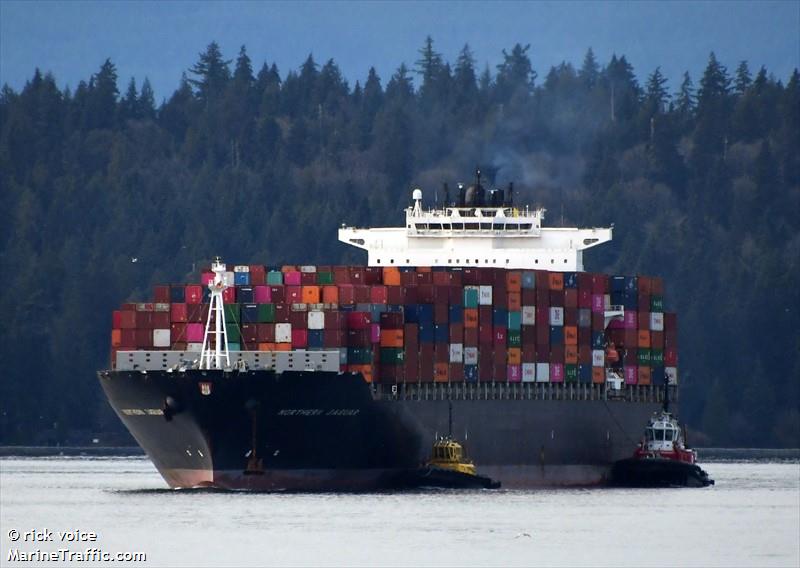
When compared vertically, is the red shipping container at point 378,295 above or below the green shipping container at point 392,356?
above

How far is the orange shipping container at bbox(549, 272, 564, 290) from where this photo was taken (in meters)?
92.7

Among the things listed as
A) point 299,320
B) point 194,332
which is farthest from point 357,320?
point 194,332

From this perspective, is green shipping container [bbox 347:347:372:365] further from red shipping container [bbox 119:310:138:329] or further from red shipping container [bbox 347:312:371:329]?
red shipping container [bbox 119:310:138:329]

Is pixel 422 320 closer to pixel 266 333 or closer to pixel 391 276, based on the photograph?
pixel 391 276

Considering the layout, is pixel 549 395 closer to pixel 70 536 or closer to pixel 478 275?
pixel 478 275

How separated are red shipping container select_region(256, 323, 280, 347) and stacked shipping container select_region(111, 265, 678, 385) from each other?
1.3 inches

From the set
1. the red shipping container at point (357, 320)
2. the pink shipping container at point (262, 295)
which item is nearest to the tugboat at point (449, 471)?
the red shipping container at point (357, 320)

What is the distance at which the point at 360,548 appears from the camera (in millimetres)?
63594

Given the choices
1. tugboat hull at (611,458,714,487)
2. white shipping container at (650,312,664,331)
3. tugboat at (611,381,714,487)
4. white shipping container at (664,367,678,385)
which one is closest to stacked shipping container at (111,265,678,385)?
white shipping container at (650,312,664,331)

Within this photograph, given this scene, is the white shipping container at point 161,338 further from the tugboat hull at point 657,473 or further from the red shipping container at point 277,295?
the tugboat hull at point 657,473

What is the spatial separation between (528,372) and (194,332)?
1324 cm

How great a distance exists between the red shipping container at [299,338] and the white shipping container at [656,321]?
62.8 ft

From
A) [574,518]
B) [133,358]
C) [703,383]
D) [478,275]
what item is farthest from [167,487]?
[703,383]

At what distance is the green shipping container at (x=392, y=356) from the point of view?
86.4 m
